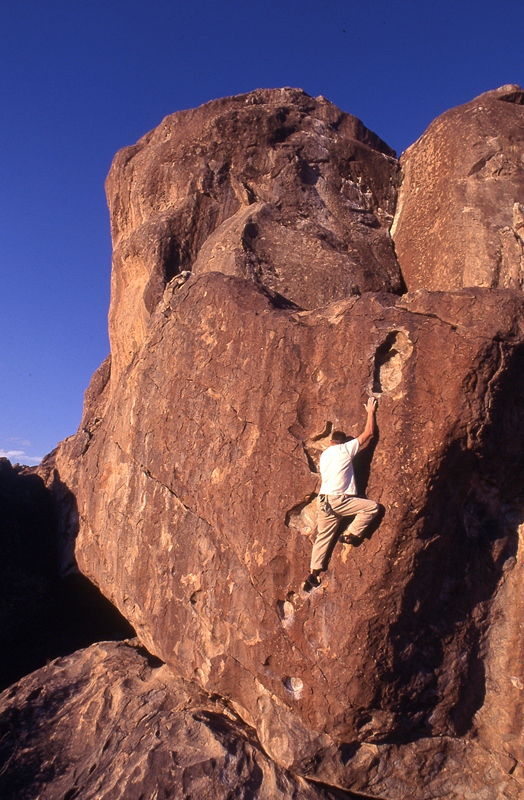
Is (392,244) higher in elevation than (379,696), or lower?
higher

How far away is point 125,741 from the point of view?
591 centimetres

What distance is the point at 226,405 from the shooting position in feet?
20.1

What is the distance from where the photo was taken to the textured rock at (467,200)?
7258 millimetres

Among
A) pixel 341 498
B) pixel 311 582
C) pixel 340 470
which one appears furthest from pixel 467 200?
pixel 311 582

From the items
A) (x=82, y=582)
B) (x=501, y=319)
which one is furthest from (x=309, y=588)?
(x=82, y=582)

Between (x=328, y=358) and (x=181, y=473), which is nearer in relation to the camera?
(x=328, y=358)

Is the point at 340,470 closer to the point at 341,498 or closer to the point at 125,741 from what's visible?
the point at 341,498

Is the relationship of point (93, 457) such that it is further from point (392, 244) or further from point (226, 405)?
point (392, 244)

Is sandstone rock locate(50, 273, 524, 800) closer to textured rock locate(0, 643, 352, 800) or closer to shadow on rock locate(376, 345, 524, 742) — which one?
shadow on rock locate(376, 345, 524, 742)

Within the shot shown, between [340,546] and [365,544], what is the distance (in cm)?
23

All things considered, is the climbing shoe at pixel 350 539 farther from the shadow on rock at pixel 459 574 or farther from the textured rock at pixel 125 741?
the textured rock at pixel 125 741

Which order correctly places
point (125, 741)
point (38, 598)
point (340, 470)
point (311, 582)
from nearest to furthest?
point (340, 470) → point (311, 582) → point (125, 741) → point (38, 598)

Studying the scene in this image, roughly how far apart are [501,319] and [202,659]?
4316 mm

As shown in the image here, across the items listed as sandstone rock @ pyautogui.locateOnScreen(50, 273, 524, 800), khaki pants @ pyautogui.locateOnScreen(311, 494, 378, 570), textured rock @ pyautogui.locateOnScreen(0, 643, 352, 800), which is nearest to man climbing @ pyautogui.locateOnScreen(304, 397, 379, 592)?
khaki pants @ pyautogui.locateOnScreen(311, 494, 378, 570)
